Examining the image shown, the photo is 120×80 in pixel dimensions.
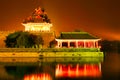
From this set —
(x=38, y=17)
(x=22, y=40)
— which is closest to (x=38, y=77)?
(x=22, y=40)

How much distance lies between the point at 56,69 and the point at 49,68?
620mm

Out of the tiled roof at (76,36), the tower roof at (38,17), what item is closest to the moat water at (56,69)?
the tiled roof at (76,36)

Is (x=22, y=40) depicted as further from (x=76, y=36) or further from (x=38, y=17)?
(x=38, y=17)

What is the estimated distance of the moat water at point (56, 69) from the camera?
72.6 ft

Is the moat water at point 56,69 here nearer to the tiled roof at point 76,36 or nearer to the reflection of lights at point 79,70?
the reflection of lights at point 79,70

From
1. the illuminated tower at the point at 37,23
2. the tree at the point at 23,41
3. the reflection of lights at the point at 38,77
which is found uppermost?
the illuminated tower at the point at 37,23

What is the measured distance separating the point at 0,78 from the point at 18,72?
298 centimetres

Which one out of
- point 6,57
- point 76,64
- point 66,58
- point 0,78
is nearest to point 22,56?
point 6,57

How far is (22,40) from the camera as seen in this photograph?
111 ft

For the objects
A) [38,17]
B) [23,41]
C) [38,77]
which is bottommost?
[38,77]

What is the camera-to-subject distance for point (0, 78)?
837 inches

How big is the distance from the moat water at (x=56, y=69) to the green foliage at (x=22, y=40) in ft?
8.84

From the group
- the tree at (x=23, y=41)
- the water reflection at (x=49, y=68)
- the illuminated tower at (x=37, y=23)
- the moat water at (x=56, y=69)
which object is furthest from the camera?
the illuminated tower at (x=37, y=23)

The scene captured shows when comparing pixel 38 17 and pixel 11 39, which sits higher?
pixel 38 17
